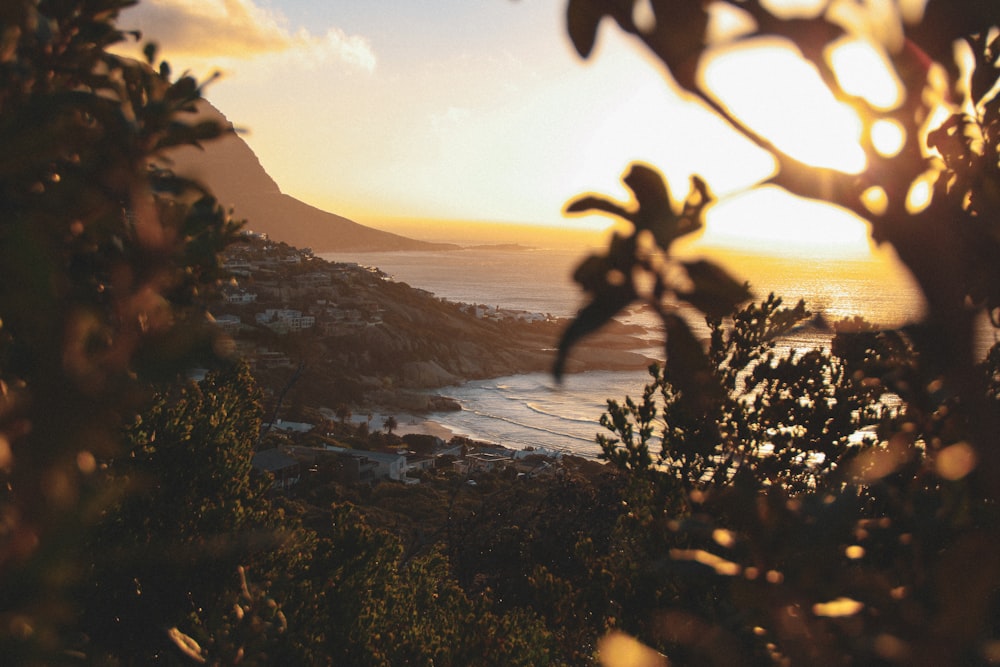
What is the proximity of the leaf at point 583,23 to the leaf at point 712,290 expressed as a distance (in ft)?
1.18

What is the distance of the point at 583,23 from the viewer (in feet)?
3.04

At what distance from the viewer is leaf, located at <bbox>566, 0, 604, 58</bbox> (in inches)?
36.2

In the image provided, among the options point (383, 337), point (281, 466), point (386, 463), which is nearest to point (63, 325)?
point (281, 466)

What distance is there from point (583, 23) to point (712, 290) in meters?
0.42

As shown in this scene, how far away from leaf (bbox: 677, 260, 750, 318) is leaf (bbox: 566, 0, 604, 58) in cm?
36

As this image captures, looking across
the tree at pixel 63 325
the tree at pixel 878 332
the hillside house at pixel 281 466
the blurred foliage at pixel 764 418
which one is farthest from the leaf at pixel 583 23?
the hillside house at pixel 281 466

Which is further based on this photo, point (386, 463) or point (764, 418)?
point (386, 463)

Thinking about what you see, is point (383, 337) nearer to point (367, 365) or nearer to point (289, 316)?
point (367, 365)

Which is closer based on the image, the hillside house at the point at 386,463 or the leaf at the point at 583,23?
the leaf at the point at 583,23

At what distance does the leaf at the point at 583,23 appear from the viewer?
919mm

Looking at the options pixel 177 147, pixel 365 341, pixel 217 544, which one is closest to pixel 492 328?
pixel 365 341

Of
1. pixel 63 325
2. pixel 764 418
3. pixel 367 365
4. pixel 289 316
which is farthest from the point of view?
pixel 367 365

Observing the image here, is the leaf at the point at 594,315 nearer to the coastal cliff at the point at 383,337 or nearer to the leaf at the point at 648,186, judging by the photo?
the leaf at the point at 648,186

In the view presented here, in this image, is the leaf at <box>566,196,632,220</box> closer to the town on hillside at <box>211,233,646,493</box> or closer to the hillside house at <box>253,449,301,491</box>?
the town on hillside at <box>211,233,646,493</box>
